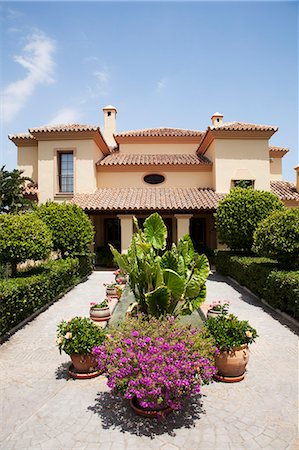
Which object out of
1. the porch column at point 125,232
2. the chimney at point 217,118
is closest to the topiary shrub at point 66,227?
the porch column at point 125,232

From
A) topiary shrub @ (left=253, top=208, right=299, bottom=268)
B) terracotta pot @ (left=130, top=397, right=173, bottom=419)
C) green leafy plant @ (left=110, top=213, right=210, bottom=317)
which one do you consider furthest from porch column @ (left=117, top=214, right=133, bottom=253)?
terracotta pot @ (left=130, top=397, right=173, bottom=419)

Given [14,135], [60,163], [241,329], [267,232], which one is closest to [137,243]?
[241,329]

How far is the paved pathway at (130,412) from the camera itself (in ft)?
12.3

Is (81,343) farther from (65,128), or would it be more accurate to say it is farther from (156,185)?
(156,185)

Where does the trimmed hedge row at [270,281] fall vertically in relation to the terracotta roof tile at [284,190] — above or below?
below

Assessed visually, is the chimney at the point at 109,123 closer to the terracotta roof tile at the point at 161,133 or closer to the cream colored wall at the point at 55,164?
the terracotta roof tile at the point at 161,133

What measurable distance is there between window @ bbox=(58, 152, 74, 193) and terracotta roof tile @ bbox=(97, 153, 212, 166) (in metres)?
1.85

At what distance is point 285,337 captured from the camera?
7297 millimetres

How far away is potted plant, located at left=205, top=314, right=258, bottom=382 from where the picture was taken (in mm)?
5203

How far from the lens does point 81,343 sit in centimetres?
530

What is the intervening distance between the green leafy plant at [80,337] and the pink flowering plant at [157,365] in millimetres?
957

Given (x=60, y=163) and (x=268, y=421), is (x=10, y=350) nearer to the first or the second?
(x=268, y=421)

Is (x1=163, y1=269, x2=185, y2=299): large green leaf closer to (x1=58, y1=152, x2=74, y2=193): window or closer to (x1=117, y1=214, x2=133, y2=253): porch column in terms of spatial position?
(x1=117, y1=214, x2=133, y2=253): porch column

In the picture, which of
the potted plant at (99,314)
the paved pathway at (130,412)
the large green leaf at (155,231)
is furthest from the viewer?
the potted plant at (99,314)
